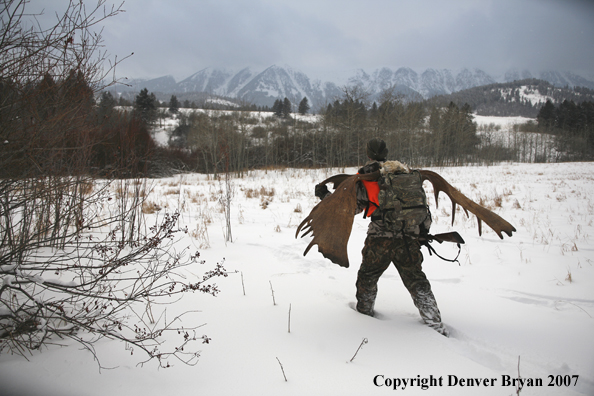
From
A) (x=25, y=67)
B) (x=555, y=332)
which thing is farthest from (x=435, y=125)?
(x=25, y=67)

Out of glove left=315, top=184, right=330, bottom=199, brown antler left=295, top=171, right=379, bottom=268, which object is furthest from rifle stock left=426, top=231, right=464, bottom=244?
glove left=315, top=184, right=330, bottom=199

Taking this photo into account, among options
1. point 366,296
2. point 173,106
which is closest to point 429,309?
point 366,296

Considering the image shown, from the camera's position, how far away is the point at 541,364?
2020 millimetres

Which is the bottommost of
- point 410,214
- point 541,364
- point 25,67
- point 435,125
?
point 541,364

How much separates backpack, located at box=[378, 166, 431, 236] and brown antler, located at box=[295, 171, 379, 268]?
6.1 inches

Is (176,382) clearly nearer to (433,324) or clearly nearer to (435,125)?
(433,324)

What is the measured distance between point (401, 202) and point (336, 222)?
2.21ft

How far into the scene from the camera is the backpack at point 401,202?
2365 mm

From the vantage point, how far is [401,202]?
239cm

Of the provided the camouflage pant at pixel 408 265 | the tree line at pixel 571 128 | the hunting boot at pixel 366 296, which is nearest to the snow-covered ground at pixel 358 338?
the hunting boot at pixel 366 296

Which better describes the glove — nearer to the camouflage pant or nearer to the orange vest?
the orange vest

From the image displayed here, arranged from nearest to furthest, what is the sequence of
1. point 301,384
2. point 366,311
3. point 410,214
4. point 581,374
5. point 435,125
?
1. point 301,384
2. point 581,374
3. point 410,214
4. point 366,311
5. point 435,125

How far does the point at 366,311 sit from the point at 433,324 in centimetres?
60

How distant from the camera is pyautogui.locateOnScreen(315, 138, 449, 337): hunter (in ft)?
7.80
